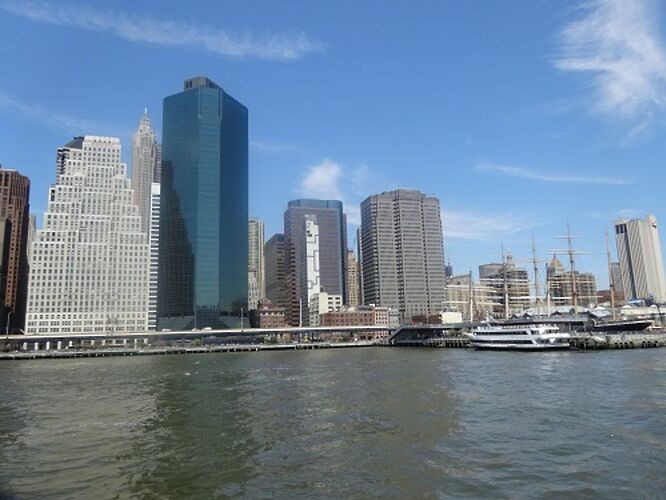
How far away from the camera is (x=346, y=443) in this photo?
102 feet

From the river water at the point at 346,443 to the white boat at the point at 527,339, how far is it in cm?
7052

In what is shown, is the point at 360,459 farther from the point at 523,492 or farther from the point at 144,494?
the point at 144,494

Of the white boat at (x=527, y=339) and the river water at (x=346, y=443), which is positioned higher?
the white boat at (x=527, y=339)

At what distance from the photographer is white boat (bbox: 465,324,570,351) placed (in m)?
127

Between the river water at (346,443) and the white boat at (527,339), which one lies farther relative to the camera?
the white boat at (527,339)

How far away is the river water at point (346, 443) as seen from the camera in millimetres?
23266

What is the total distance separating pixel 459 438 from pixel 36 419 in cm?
3222

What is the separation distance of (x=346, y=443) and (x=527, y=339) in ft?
355

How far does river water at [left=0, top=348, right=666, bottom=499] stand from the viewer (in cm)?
2327

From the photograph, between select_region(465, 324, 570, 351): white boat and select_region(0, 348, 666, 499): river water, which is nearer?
select_region(0, 348, 666, 499): river water

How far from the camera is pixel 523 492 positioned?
21.9 meters

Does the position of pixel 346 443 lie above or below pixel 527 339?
below

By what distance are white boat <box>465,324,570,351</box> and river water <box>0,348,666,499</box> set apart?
231ft

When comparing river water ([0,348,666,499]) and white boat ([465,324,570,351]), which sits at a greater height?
white boat ([465,324,570,351])
